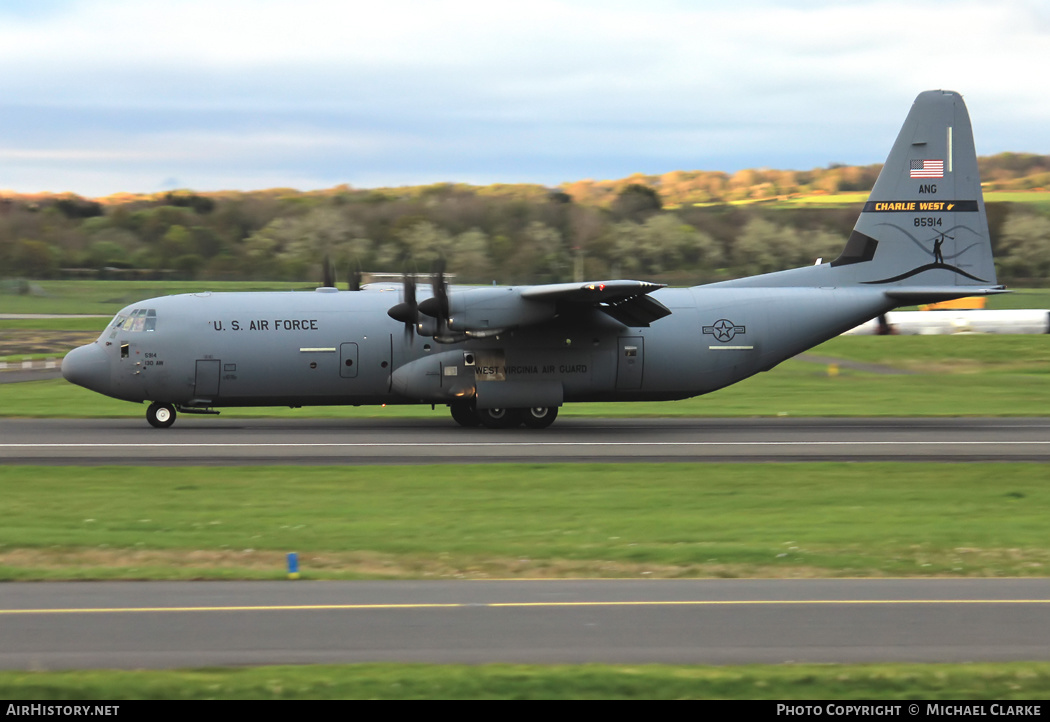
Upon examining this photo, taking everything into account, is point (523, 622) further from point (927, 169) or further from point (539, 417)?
point (927, 169)

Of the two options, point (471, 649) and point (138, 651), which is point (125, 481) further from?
point (471, 649)

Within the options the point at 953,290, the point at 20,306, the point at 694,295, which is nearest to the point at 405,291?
the point at 694,295

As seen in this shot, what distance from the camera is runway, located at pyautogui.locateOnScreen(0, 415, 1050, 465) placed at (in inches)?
819

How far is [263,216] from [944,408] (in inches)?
1503

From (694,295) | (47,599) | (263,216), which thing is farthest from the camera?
(263,216)

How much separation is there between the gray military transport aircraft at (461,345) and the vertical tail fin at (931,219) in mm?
781

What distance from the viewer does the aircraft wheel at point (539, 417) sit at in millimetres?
25781

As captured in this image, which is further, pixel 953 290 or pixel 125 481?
pixel 953 290

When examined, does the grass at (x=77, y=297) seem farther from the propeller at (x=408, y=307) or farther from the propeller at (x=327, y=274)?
the propeller at (x=408, y=307)

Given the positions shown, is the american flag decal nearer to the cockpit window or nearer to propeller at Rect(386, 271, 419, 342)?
propeller at Rect(386, 271, 419, 342)

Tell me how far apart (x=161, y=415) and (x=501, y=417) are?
8.50 meters

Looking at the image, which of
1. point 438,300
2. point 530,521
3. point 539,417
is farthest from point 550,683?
point 539,417

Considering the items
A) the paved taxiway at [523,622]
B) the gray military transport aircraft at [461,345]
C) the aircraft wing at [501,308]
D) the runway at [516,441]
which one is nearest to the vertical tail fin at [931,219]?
the gray military transport aircraft at [461,345]

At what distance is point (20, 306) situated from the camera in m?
58.5
